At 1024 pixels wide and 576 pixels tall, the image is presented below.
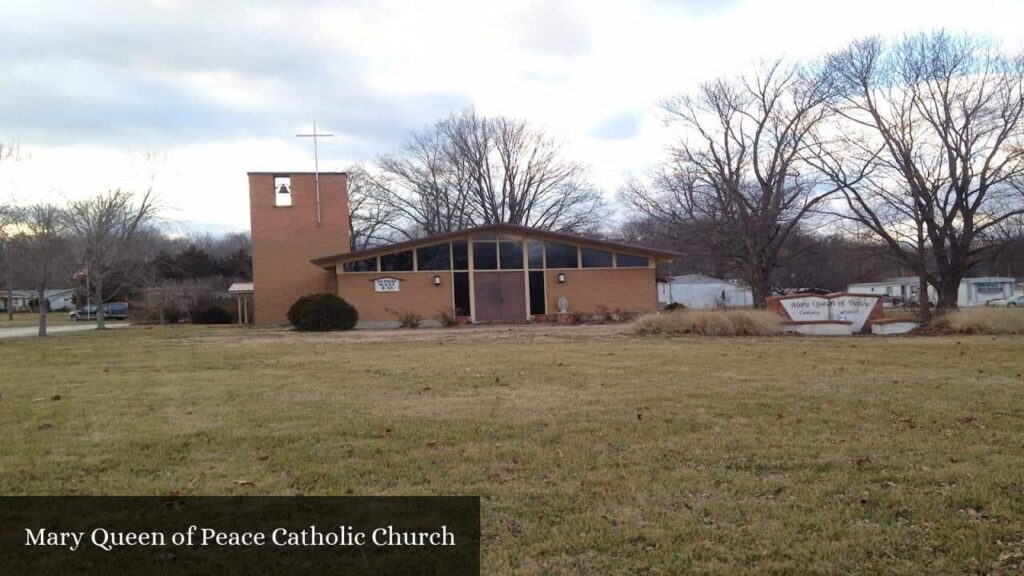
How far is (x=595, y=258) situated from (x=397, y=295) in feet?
28.9

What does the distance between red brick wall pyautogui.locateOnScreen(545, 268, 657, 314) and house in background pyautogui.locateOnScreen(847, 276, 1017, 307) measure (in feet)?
130

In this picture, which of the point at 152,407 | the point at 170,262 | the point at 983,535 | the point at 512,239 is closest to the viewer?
the point at 983,535

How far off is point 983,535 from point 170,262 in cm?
5107

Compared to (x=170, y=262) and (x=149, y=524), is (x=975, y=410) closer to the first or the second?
(x=149, y=524)

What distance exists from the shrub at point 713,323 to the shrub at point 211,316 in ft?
84.4

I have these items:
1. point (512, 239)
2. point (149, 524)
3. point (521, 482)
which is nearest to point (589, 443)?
point (521, 482)

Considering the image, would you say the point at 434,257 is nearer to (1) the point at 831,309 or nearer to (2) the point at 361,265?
(2) the point at 361,265

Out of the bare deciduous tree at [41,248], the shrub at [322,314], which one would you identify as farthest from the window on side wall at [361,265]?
the bare deciduous tree at [41,248]

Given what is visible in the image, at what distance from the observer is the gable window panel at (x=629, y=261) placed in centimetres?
3091

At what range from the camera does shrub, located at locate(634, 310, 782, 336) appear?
19047 millimetres

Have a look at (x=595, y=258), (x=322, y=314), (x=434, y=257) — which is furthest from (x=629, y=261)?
(x=322, y=314)

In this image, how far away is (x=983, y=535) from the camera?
3.52m

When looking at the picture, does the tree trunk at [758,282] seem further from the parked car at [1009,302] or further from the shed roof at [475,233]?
the parked car at [1009,302]
